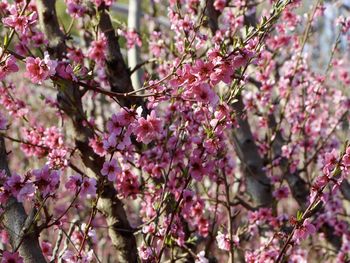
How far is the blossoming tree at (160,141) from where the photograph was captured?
246cm

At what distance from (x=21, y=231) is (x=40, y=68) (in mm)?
856

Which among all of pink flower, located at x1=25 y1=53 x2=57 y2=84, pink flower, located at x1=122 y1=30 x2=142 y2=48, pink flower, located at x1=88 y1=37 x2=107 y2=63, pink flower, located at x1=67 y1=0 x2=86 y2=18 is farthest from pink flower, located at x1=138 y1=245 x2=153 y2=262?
pink flower, located at x1=122 y1=30 x2=142 y2=48

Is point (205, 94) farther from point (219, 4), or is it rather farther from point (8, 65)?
point (219, 4)

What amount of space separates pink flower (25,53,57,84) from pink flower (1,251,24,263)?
32.7 inches

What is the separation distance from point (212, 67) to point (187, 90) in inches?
7.4

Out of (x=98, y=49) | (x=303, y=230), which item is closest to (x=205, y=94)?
(x=303, y=230)

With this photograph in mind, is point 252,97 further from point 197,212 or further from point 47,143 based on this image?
point 47,143

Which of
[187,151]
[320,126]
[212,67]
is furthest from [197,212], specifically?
[320,126]

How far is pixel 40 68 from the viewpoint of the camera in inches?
90.0

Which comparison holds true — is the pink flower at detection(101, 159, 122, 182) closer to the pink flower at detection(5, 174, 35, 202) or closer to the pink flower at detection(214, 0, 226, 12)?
the pink flower at detection(5, 174, 35, 202)

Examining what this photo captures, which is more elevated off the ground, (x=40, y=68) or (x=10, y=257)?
(x=40, y=68)

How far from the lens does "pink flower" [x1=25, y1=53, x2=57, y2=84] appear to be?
2.26m

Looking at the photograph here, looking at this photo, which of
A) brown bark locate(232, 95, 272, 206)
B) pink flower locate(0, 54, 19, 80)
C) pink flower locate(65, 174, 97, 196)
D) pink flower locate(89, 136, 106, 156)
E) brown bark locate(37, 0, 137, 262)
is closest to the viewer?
pink flower locate(0, 54, 19, 80)

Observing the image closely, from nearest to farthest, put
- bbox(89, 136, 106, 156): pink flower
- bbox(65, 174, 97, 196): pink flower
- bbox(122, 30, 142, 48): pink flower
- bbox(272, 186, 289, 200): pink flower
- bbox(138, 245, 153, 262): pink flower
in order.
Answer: bbox(65, 174, 97, 196): pink flower → bbox(138, 245, 153, 262): pink flower → bbox(89, 136, 106, 156): pink flower → bbox(272, 186, 289, 200): pink flower → bbox(122, 30, 142, 48): pink flower
